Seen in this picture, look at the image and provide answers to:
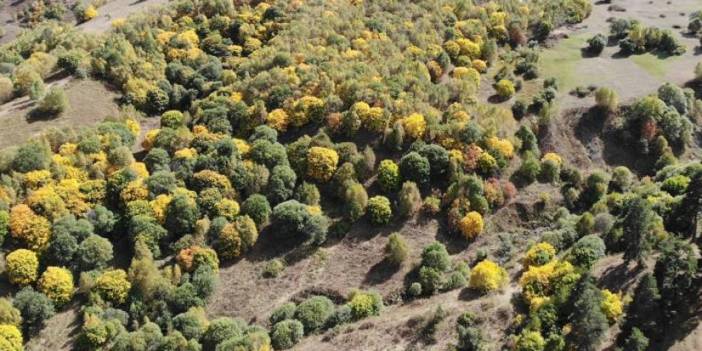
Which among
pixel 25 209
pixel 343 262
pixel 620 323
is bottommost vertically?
pixel 343 262

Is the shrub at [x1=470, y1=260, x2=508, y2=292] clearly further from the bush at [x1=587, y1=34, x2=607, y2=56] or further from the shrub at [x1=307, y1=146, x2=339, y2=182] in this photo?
the bush at [x1=587, y1=34, x2=607, y2=56]

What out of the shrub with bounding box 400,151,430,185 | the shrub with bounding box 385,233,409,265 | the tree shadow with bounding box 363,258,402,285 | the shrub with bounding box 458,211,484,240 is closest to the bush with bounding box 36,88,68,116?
the shrub with bounding box 400,151,430,185

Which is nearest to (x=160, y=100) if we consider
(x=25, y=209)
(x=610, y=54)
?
(x=25, y=209)

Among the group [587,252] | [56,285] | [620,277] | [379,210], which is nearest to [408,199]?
[379,210]

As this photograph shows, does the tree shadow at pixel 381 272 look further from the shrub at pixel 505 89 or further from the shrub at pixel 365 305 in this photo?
the shrub at pixel 505 89

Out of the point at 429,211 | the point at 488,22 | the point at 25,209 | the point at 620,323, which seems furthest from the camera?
the point at 488,22

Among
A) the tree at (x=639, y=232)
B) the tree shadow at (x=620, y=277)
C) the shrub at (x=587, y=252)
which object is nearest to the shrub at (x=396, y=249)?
the shrub at (x=587, y=252)

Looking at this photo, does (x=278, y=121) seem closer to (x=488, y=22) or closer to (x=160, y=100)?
(x=160, y=100)
